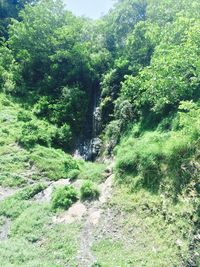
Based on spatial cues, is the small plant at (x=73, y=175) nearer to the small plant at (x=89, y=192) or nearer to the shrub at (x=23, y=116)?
the small plant at (x=89, y=192)

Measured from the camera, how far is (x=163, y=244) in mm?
9133

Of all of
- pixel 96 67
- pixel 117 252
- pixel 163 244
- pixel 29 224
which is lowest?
pixel 29 224

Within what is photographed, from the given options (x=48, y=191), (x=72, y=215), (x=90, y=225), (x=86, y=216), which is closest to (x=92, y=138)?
(x=48, y=191)

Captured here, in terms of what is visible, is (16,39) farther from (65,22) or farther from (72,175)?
(72,175)

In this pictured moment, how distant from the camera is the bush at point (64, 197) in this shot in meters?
11.8

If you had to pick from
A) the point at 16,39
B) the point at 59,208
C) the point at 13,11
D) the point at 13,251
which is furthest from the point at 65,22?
the point at 13,251

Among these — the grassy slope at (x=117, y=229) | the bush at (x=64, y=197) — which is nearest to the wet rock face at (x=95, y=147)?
the grassy slope at (x=117, y=229)

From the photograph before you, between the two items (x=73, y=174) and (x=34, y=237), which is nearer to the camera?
(x=34, y=237)

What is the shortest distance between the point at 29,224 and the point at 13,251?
1651 millimetres

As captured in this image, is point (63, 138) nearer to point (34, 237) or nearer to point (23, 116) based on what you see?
point (23, 116)

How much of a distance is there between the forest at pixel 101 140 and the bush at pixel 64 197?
0.04 m

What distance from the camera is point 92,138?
19.7 m

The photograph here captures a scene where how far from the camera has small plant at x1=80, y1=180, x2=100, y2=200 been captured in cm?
1190

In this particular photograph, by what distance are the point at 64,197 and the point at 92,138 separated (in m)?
8.03
